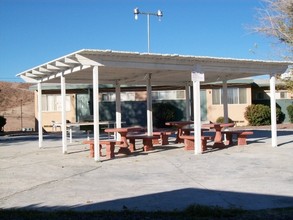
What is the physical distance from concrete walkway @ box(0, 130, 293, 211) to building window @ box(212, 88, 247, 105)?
17632mm

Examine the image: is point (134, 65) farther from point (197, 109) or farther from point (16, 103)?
point (16, 103)

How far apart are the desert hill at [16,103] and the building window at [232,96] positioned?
84.2 feet

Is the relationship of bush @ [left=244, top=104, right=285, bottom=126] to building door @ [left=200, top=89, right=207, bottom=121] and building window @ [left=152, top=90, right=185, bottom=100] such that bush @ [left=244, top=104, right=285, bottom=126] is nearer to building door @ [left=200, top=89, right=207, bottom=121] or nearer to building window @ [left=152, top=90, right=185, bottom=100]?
building door @ [left=200, top=89, right=207, bottom=121]

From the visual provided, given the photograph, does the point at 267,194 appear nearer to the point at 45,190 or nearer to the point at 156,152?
the point at 45,190

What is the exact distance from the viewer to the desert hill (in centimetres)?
5550

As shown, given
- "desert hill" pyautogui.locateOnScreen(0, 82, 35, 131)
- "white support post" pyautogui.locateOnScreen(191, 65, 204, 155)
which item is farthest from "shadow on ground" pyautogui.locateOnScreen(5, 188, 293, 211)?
"desert hill" pyautogui.locateOnScreen(0, 82, 35, 131)

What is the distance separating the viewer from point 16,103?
69938 millimetres

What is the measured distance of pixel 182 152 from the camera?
1437 centimetres

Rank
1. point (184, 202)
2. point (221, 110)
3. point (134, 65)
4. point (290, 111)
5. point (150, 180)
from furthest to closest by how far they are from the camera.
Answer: point (221, 110) < point (290, 111) < point (134, 65) < point (150, 180) < point (184, 202)

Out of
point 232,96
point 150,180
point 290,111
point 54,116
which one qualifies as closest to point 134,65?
point 150,180

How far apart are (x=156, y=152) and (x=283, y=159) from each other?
13.5 ft

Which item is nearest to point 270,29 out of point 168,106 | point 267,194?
point 267,194

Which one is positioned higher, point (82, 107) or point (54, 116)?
point (82, 107)

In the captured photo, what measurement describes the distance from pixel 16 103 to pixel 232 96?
4608 centimetres
